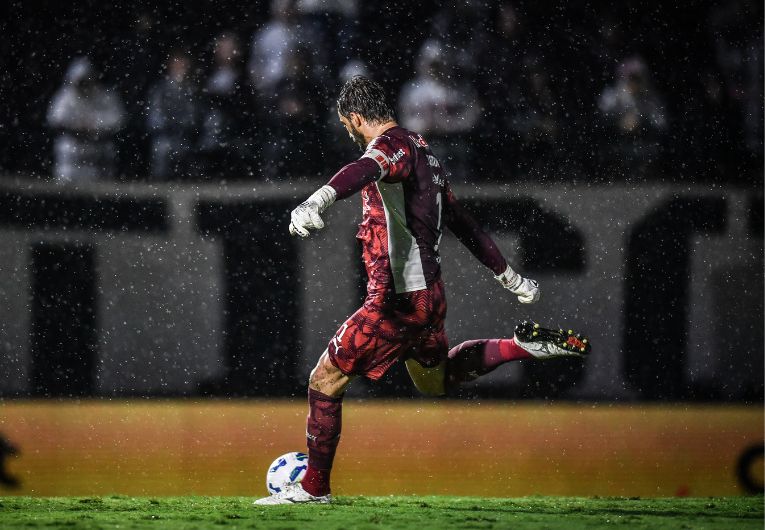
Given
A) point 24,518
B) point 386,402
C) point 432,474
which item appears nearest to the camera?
point 24,518

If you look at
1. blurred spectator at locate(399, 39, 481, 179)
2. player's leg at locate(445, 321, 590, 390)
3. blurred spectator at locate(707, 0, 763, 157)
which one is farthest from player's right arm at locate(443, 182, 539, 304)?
blurred spectator at locate(707, 0, 763, 157)

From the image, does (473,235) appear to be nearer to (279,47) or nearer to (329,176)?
(329,176)

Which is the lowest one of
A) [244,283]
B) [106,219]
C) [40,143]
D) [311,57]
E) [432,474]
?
[432,474]

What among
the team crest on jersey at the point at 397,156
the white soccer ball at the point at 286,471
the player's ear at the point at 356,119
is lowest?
the white soccer ball at the point at 286,471

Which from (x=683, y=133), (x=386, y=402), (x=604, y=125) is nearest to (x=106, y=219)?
(x=386, y=402)

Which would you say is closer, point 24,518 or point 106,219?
point 24,518

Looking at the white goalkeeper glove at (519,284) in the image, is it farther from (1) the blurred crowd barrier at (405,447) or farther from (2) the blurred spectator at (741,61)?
(2) the blurred spectator at (741,61)

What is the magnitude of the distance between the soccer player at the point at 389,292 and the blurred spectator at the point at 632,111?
6.57 feet

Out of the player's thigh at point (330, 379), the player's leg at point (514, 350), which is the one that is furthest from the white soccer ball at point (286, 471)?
the player's leg at point (514, 350)

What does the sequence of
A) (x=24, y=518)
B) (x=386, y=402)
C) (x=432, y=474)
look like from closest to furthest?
(x=24, y=518), (x=432, y=474), (x=386, y=402)

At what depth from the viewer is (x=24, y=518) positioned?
3.26 meters

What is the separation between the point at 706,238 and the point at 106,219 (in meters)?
3.11

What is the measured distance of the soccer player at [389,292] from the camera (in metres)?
3.32

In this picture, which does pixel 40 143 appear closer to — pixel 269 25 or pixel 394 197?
pixel 269 25
